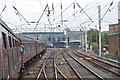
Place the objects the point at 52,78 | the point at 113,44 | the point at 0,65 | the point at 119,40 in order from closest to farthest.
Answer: the point at 0,65
the point at 52,78
the point at 119,40
the point at 113,44

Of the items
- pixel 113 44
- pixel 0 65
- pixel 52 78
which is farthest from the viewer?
pixel 113 44

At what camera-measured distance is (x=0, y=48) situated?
346cm

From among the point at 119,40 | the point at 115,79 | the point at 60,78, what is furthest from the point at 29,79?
the point at 119,40

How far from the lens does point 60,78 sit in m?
10.7

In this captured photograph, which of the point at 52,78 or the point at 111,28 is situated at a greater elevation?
the point at 111,28

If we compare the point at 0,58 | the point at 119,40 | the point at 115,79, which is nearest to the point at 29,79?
the point at 115,79

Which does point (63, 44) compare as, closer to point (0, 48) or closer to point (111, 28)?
point (111, 28)

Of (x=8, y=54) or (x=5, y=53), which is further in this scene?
(x=8, y=54)

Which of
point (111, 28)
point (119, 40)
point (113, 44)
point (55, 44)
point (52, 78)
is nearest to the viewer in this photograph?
point (52, 78)

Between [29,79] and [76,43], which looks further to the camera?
[76,43]

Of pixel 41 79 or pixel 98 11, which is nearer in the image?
pixel 41 79

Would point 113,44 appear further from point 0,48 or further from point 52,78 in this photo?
point 0,48

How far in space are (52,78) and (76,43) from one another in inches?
2612

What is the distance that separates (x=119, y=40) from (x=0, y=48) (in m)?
28.6
